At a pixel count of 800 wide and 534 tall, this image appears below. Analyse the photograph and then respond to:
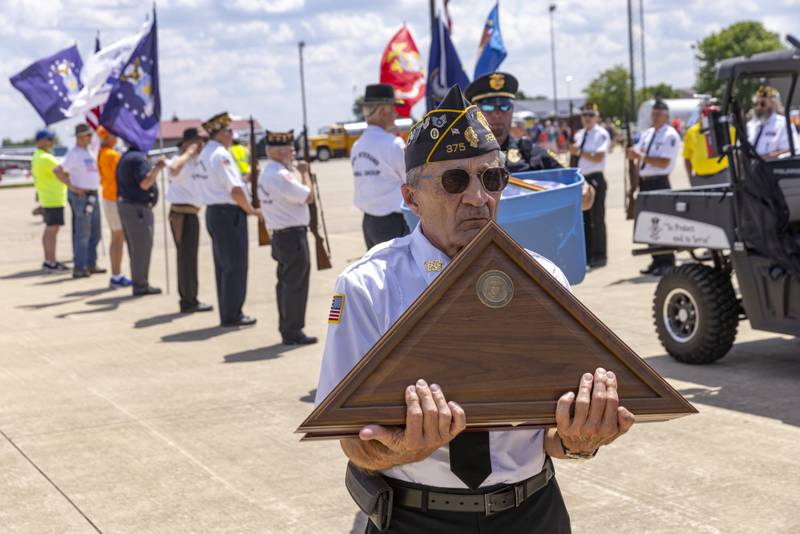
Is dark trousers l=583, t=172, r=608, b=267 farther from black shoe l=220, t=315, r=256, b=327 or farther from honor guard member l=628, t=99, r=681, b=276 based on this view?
black shoe l=220, t=315, r=256, b=327

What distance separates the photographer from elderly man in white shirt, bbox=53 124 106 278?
14.6 meters

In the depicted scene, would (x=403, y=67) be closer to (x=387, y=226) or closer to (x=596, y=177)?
(x=596, y=177)

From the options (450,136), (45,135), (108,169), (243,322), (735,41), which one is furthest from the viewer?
(735,41)

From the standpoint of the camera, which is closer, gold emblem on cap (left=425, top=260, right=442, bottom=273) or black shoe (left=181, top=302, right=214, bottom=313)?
gold emblem on cap (left=425, top=260, right=442, bottom=273)

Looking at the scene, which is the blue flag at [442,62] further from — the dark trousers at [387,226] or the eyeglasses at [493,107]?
the eyeglasses at [493,107]

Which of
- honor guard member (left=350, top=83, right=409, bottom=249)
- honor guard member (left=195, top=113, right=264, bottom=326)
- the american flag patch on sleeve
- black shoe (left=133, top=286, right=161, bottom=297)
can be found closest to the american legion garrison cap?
the american flag patch on sleeve

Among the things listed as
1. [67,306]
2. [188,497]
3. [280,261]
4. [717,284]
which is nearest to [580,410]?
[188,497]

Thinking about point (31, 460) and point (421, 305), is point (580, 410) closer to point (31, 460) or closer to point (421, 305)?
point (421, 305)

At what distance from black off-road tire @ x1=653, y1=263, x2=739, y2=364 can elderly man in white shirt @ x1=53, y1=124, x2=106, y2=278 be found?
28.7 ft

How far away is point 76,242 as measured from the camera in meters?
14.9

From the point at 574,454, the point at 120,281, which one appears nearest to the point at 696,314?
the point at 574,454

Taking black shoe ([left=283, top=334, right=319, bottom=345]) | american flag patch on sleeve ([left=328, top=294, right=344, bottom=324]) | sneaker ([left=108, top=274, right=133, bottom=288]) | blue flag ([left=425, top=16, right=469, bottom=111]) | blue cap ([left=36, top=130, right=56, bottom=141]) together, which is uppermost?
blue flag ([left=425, top=16, right=469, bottom=111])

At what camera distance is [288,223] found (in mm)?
9203

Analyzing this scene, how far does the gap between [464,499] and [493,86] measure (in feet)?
12.3
